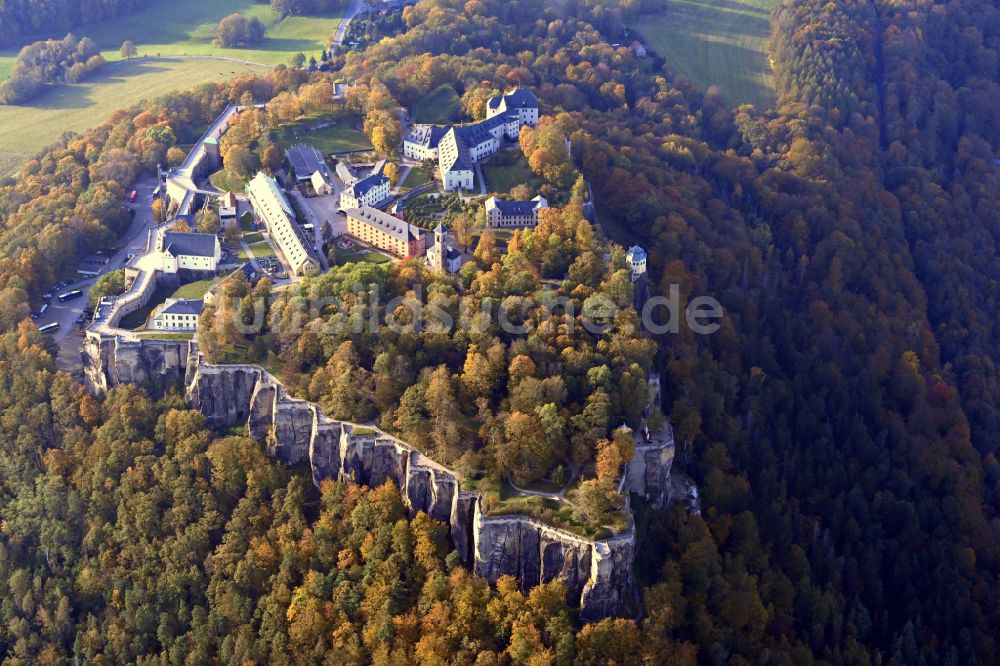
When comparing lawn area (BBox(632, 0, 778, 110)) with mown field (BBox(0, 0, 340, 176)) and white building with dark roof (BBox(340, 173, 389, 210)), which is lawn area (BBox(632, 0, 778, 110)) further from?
white building with dark roof (BBox(340, 173, 389, 210))

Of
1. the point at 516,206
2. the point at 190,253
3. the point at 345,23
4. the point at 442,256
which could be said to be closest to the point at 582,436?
the point at 442,256

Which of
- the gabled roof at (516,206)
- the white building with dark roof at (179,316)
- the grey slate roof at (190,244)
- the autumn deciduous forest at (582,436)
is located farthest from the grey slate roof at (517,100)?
the white building with dark roof at (179,316)

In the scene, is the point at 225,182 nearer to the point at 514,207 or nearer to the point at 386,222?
the point at 386,222

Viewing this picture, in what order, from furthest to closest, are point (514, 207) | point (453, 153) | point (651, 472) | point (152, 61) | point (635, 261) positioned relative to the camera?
point (152, 61)
point (453, 153)
point (514, 207)
point (635, 261)
point (651, 472)

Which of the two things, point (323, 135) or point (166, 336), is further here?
point (323, 135)

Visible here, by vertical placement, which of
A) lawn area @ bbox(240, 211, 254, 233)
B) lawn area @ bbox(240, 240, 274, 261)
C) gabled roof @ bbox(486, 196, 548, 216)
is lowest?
lawn area @ bbox(240, 240, 274, 261)

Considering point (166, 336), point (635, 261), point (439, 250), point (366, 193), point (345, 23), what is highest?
point (345, 23)

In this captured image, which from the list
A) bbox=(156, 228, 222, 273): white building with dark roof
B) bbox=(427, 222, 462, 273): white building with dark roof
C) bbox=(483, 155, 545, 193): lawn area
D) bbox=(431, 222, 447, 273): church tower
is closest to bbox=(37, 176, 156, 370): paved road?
bbox=(156, 228, 222, 273): white building with dark roof
